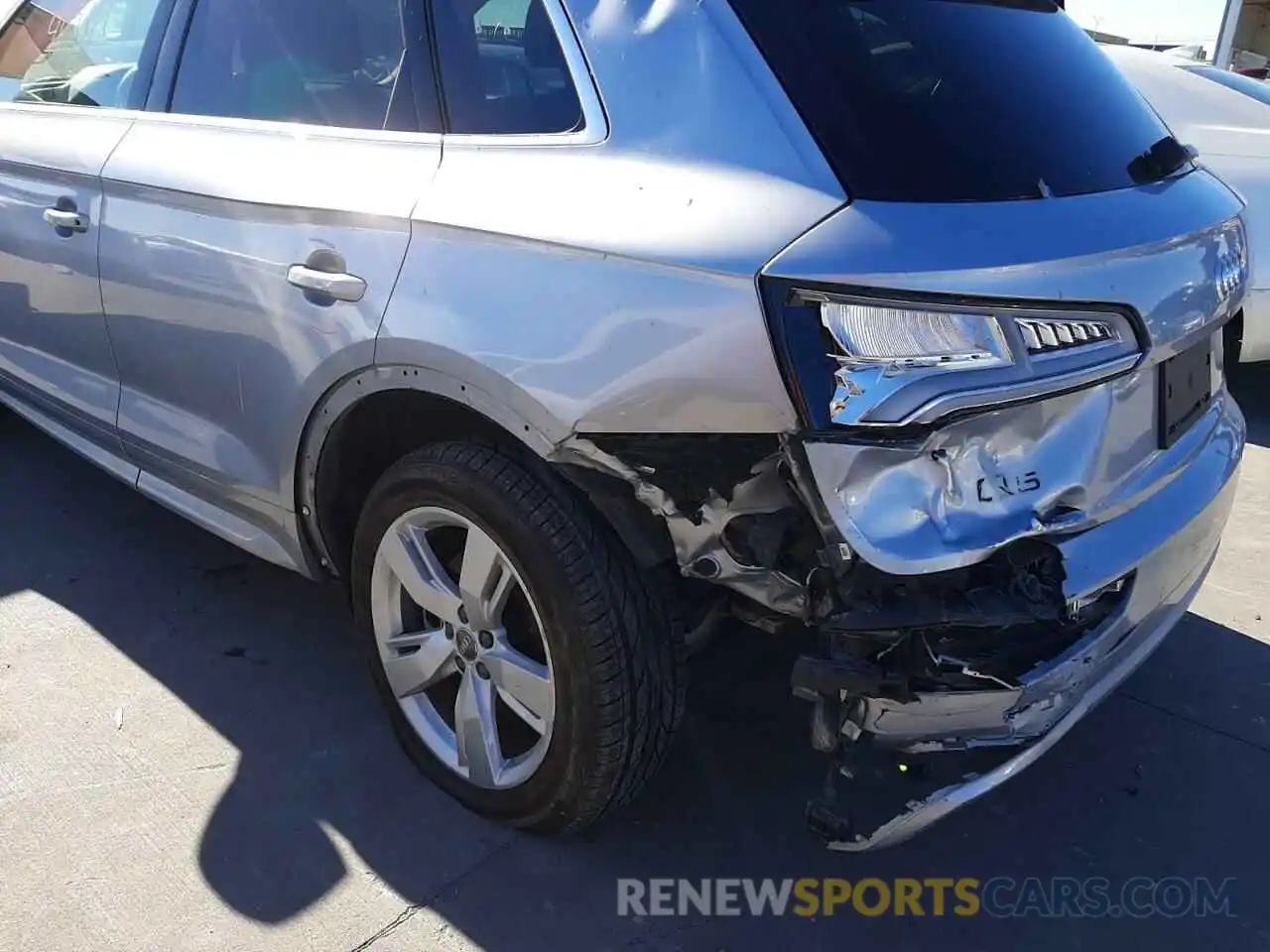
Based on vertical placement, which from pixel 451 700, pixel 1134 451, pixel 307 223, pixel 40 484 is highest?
pixel 307 223

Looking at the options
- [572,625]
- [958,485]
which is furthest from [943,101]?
[572,625]

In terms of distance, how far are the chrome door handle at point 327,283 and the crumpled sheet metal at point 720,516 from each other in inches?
23.2

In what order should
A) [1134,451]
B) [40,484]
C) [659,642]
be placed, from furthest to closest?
[40,484] < [659,642] < [1134,451]

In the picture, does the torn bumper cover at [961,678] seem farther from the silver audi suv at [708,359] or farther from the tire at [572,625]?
the tire at [572,625]

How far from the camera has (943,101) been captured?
6.05 feet

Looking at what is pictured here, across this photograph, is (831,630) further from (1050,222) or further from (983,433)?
(1050,222)

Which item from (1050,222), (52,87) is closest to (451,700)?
(1050,222)

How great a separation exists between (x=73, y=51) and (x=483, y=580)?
2.38m

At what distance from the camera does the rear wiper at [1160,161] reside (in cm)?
205

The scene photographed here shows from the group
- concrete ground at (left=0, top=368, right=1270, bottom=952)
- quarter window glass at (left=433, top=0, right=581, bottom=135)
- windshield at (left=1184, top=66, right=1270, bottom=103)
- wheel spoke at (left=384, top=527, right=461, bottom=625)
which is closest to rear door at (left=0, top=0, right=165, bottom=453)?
concrete ground at (left=0, top=368, right=1270, bottom=952)

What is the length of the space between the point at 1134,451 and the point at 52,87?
3286 mm

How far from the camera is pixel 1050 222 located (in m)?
1.74

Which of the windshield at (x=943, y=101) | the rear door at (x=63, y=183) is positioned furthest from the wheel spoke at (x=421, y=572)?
the rear door at (x=63, y=183)

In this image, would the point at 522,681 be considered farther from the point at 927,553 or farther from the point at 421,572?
the point at 927,553
